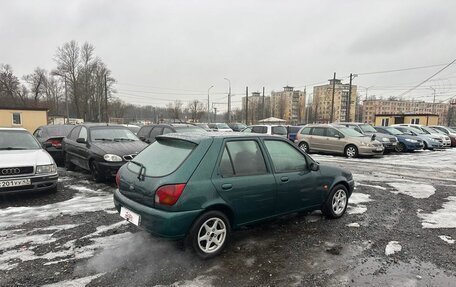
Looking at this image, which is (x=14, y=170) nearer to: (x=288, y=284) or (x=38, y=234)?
(x=38, y=234)

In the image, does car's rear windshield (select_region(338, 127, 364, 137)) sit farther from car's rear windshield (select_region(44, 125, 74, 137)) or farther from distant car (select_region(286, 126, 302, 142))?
car's rear windshield (select_region(44, 125, 74, 137))

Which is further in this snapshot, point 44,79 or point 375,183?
point 44,79

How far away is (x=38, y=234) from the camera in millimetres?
4191

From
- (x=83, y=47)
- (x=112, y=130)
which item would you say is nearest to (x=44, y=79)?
(x=83, y=47)

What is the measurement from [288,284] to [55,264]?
2.64 meters

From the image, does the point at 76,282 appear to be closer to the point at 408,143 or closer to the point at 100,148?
the point at 100,148

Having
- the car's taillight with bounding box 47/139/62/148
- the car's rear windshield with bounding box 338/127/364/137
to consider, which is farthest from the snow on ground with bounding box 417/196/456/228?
the car's taillight with bounding box 47/139/62/148

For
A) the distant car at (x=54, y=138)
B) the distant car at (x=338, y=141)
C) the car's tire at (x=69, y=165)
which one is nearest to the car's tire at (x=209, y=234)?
the car's tire at (x=69, y=165)

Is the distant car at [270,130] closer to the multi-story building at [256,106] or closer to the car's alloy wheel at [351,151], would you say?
the car's alloy wheel at [351,151]

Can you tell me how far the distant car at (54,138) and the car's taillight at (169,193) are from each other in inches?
327

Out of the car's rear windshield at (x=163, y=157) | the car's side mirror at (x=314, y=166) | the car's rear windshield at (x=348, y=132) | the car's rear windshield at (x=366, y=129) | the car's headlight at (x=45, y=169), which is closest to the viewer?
the car's rear windshield at (x=163, y=157)

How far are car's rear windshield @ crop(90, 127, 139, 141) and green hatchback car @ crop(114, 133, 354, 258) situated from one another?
14.6ft

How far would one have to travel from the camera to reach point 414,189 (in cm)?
744

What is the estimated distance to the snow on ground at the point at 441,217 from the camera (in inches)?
191
